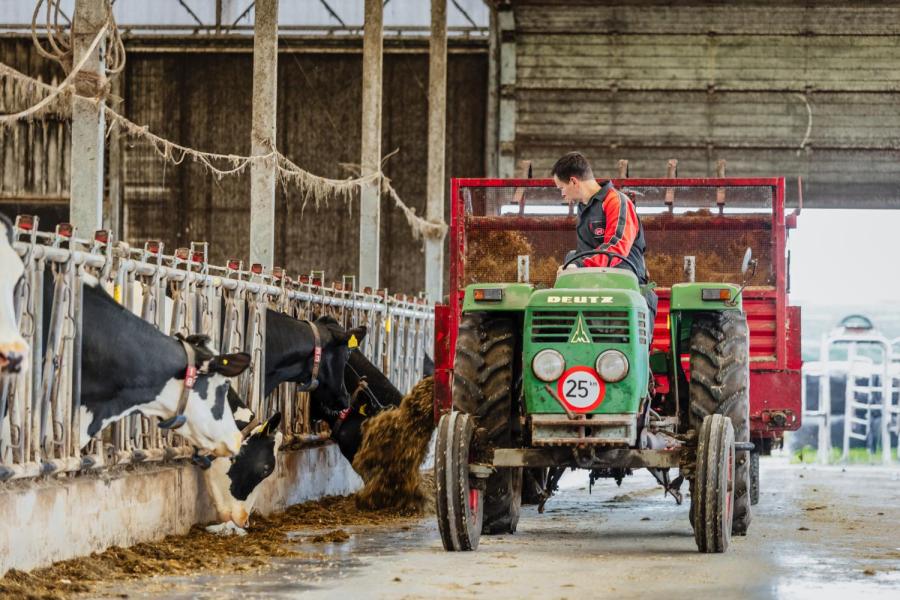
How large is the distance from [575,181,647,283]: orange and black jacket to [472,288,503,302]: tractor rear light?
1.77 ft

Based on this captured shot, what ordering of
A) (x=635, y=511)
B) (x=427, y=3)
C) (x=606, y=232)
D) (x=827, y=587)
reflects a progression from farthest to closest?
→ 1. (x=427, y=3)
2. (x=635, y=511)
3. (x=606, y=232)
4. (x=827, y=587)

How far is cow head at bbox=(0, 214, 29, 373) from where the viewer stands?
18.9 feet

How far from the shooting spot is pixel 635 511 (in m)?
11.9

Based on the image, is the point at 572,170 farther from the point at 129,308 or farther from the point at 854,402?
the point at 854,402

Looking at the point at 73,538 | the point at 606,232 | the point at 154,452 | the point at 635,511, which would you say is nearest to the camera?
the point at 73,538

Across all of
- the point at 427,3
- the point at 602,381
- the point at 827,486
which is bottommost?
the point at 827,486

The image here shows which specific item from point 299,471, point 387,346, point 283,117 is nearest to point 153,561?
point 299,471

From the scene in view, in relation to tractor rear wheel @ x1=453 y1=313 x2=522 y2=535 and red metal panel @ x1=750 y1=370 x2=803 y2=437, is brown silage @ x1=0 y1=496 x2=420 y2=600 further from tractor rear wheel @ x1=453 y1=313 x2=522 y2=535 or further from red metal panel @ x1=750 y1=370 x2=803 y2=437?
red metal panel @ x1=750 y1=370 x2=803 y2=437

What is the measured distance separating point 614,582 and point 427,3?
25256 millimetres

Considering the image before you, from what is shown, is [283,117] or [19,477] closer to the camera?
[19,477]

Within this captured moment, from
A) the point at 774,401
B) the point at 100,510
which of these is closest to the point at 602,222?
the point at 774,401

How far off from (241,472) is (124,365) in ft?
5.45

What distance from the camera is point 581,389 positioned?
8172mm

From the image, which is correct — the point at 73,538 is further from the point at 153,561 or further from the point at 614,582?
the point at 614,582
